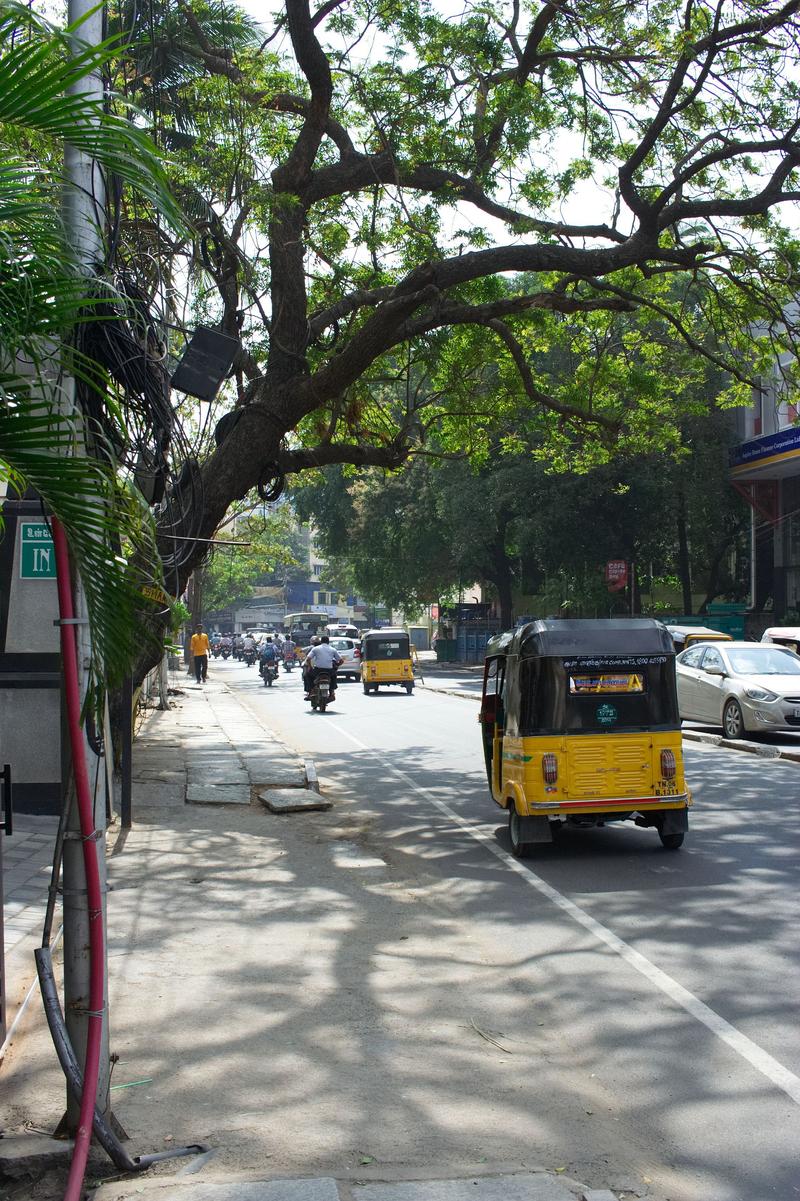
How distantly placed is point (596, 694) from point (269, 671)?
35855 millimetres

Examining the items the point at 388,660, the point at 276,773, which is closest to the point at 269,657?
the point at 388,660

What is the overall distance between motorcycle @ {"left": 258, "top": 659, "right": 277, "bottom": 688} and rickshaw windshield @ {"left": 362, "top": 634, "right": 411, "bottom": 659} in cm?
809

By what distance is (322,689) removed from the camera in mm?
28312

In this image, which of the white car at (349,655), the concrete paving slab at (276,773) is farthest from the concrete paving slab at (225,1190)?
the white car at (349,655)

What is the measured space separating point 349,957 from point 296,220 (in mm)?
9612

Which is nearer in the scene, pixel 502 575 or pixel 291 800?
pixel 291 800

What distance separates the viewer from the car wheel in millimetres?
18442

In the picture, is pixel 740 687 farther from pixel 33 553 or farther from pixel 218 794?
pixel 33 553

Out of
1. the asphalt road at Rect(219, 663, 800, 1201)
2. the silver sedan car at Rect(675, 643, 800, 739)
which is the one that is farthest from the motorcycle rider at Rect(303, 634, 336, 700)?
the asphalt road at Rect(219, 663, 800, 1201)

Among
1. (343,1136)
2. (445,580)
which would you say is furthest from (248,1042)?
(445,580)

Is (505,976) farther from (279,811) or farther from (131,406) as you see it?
(279,811)

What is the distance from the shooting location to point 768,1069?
4961 mm

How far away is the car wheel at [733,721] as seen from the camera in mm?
18442

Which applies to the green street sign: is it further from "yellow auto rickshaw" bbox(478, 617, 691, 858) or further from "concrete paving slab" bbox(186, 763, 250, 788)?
"yellow auto rickshaw" bbox(478, 617, 691, 858)
